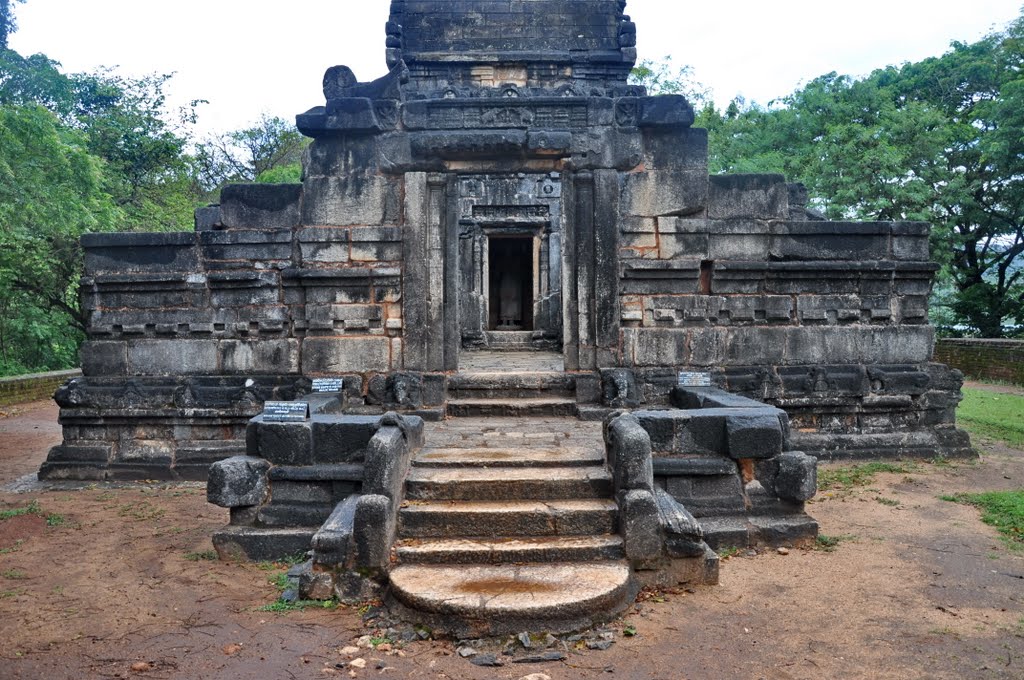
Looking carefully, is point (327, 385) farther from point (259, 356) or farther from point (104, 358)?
point (104, 358)

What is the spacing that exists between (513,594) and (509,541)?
27.2 inches

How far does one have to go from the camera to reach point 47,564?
548 centimetres

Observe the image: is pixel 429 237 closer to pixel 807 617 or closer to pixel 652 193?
pixel 652 193

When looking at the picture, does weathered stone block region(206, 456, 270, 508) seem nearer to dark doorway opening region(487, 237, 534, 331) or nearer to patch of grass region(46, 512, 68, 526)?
patch of grass region(46, 512, 68, 526)

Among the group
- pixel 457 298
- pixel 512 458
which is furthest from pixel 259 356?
pixel 512 458

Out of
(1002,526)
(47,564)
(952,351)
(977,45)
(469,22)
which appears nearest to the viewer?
(47,564)

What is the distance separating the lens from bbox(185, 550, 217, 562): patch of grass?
5492 millimetres

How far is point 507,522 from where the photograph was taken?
4961mm

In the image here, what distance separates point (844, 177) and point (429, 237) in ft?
51.5

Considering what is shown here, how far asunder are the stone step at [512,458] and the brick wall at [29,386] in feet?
41.6

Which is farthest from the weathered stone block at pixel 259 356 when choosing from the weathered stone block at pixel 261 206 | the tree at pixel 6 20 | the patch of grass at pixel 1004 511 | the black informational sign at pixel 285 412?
the tree at pixel 6 20

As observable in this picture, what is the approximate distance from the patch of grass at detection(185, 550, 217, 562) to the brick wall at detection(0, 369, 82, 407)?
459 inches

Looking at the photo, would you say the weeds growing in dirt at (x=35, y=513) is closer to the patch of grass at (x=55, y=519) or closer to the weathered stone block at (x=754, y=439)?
the patch of grass at (x=55, y=519)

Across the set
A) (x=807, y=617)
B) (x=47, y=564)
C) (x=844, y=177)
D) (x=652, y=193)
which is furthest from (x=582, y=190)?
(x=844, y=177)
